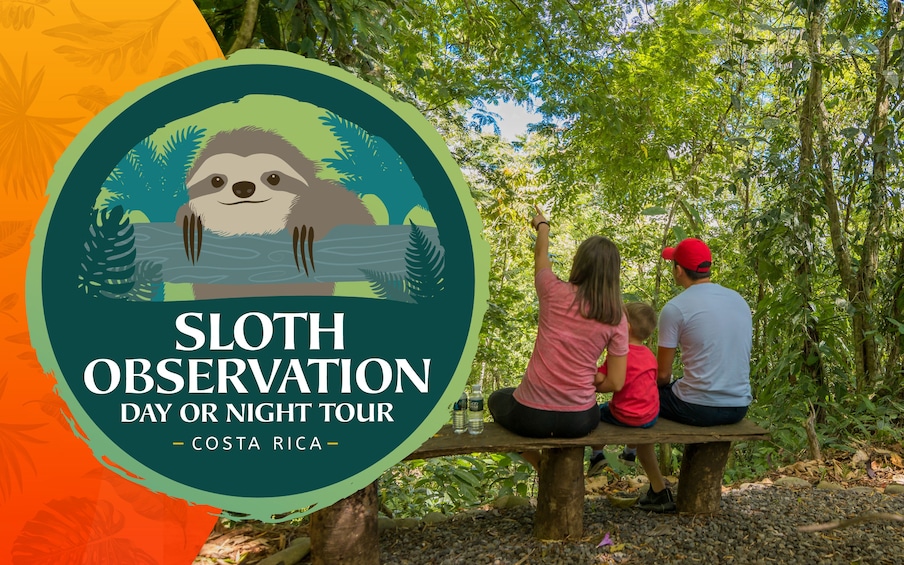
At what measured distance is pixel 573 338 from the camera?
2.79 m

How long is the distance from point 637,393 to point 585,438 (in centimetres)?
38

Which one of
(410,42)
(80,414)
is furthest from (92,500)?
(410,42)

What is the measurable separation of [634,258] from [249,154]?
6.21m

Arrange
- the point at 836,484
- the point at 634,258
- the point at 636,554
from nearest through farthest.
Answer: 1. the point at 636,554
2. the point at 836,484
3. the point at 634,258

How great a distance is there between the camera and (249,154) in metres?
2.33

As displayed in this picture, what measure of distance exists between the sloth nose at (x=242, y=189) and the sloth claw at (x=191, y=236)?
158mm

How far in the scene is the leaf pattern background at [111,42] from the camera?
2.34 metres

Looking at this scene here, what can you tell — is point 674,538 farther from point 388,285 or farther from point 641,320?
point 388,285

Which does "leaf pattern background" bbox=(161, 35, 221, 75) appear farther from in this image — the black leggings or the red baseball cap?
the red baseball cap

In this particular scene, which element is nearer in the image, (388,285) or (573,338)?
(388,285)

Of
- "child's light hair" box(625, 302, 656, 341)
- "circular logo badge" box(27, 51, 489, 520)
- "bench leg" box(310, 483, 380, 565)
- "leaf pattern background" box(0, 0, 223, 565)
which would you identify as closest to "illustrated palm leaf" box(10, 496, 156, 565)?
"leaf pattern background" box(0, 0, 223, 565)

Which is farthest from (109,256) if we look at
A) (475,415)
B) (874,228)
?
(874,228)

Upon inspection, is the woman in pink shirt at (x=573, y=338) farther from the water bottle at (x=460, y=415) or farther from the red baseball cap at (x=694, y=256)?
the red baseball cap at (x=694, y=256)

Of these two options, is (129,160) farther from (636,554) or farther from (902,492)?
(902,492)
